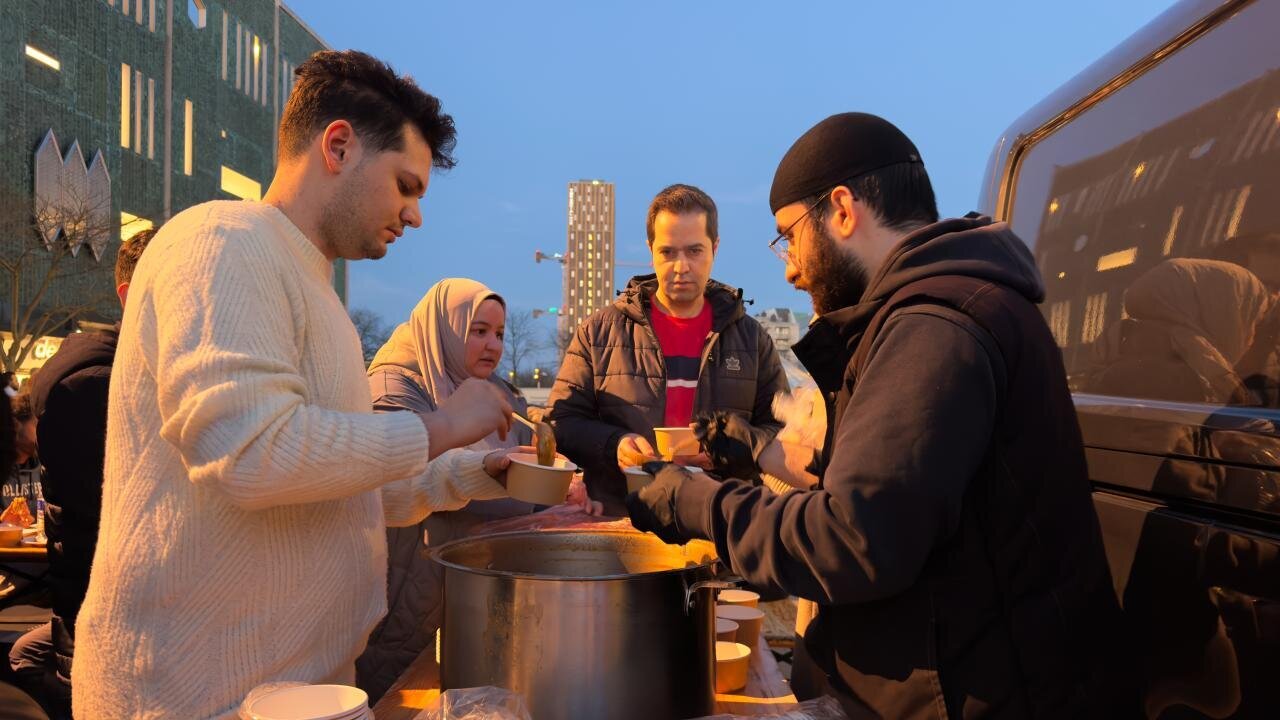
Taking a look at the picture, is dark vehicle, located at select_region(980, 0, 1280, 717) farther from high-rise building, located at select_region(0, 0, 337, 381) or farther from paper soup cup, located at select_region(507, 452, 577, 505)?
high-rise building, located at select_region(0, 0, 337, 381)

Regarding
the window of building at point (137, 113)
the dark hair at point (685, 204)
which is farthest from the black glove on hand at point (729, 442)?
the window of building at point (137, 113)

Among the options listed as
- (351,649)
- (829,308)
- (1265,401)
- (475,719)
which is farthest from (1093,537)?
(351,649)

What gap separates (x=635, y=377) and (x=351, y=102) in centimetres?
251

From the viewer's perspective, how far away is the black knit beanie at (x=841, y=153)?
6.05 ft

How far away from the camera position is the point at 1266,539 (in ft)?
4.77

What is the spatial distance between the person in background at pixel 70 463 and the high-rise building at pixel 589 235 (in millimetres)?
28561

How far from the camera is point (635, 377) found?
4.20 meters

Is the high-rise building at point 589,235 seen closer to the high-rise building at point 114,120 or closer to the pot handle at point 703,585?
the high-rise building at point 114,120

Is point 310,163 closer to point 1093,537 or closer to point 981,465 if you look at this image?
point 981,465

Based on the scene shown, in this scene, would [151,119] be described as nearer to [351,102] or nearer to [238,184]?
[238,184]

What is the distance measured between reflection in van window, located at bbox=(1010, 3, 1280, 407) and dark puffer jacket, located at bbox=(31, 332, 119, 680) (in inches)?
130

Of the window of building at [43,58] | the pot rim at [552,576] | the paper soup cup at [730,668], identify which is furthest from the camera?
the window of building at [43,58]

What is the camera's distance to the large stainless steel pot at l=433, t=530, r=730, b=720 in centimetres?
165

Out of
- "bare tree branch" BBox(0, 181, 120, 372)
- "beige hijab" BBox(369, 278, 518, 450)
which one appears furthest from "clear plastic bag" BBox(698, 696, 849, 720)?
"bare tree branch" BBox(0, 181, 120, 372)
